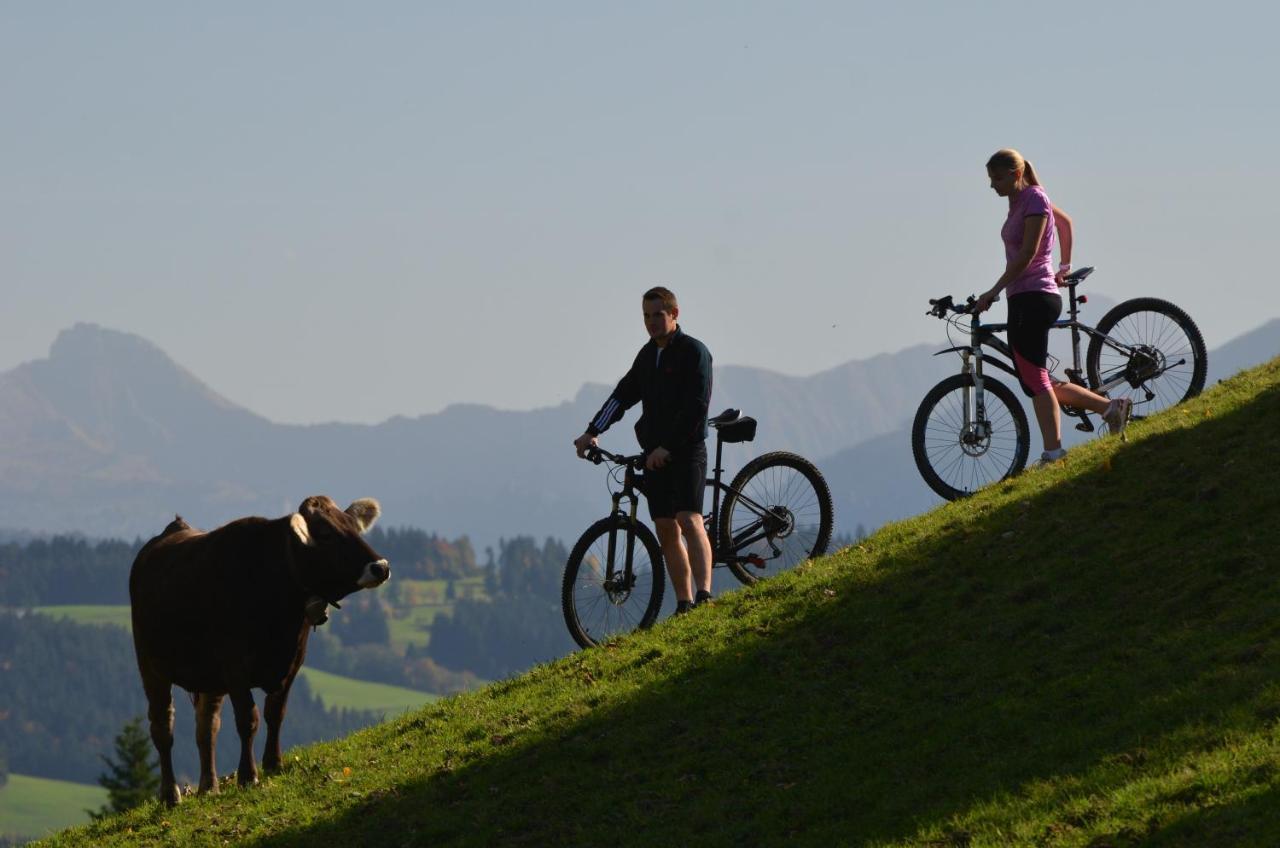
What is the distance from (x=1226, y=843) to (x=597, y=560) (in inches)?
358

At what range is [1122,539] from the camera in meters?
15.8

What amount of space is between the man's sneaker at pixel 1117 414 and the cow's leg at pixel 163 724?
10401 millimetres

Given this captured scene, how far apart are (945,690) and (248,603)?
21.5 ft

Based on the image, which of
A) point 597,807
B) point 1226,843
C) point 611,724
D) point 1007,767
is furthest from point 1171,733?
point 611,724

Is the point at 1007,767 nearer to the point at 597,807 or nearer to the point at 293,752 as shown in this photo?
the point at 597,807

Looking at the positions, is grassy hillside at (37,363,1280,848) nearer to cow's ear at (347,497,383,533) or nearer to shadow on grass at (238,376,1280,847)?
shadow on grass at (238,376,1280,847)

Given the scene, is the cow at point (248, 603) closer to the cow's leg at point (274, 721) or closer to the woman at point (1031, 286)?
the cow's leg at point (274, 721)

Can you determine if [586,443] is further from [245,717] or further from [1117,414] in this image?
[1117,414]

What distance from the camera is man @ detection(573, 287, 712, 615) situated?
16.3 metres

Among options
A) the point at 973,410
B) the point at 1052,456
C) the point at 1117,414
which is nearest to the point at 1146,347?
the point at 1117,414

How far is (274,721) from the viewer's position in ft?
52.6

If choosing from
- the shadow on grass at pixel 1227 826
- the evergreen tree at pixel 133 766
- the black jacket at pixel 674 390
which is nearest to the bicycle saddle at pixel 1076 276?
the black jacket at pixel 674 390

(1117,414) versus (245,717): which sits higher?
(1117,414)

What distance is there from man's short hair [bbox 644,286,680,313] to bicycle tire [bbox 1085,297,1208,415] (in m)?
5.79
